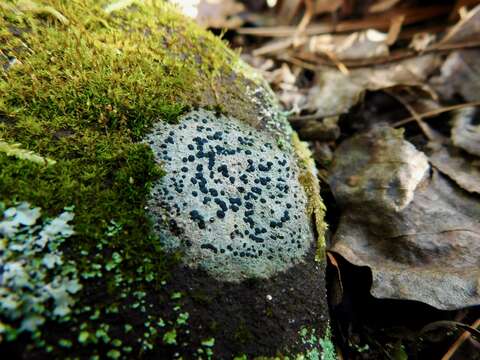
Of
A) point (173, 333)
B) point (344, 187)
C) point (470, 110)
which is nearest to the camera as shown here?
point (173, 333)

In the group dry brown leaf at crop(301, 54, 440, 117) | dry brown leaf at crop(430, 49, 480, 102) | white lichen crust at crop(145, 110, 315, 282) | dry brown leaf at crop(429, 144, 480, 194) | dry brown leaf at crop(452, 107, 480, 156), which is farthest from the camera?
dry brown leaf at crop(430, 49, 480, 102)

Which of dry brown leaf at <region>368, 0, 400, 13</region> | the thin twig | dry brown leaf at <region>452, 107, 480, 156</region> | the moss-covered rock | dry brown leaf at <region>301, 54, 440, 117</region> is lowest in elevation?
the thin twig

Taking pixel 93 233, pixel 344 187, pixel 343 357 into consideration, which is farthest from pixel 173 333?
pixel 344 187

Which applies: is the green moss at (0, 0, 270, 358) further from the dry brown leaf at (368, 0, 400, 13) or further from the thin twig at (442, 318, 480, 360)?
the dry brown leaf at (368, 0, 400, 13)

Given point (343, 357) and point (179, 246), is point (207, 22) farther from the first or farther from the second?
point (343, 357)

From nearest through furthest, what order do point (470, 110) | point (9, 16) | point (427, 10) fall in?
1. point (9, 16)
2. point (470, 110)
3. point (427, 10)

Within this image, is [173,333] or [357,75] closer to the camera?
[173,333]

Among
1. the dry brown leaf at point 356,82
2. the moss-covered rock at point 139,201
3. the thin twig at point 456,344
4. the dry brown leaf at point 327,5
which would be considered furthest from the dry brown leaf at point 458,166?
the dry brown leaf at point 327,5

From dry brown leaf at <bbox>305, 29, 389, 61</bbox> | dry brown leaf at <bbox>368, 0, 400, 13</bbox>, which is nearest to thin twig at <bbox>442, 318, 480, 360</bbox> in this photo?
dry brown leaf at <bbox>305, 29, 389, 61</bbox>
